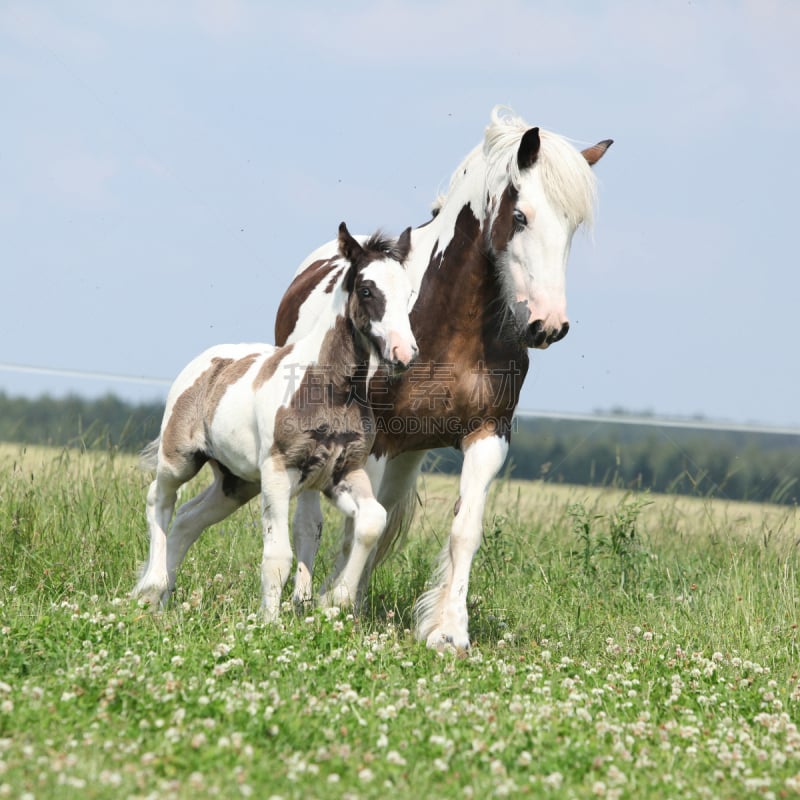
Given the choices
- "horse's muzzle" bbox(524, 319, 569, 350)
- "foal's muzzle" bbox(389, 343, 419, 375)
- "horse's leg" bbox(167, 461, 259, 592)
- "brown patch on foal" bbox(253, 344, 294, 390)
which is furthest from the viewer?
"horse's leg" bbox(167, 461, 259, 592)

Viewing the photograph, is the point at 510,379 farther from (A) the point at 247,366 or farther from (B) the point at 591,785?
(B) the point at 591,785

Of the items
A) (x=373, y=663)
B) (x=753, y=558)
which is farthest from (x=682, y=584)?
(x=373, y=663)

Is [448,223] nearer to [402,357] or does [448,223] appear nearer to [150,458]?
[402,357]

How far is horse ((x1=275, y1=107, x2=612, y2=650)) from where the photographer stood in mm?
6000

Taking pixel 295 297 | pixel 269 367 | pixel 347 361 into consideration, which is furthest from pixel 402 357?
pixel 295 297

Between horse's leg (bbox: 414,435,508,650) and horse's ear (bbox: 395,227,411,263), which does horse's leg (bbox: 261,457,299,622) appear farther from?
horse's ear (bbox: 395,227,411,263)

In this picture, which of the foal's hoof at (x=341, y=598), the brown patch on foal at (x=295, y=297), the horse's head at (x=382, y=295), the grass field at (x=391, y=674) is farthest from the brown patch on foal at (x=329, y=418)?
the brown patch on foal at (x=295, y=297)

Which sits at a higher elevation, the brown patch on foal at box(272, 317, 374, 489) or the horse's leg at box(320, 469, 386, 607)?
the brown patch on foal at box(272, 317, 374, 489)

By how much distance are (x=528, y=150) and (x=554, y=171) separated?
0.62 feet

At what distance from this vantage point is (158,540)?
22.4 feet

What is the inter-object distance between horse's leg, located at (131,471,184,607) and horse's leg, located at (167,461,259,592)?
0.10 metres

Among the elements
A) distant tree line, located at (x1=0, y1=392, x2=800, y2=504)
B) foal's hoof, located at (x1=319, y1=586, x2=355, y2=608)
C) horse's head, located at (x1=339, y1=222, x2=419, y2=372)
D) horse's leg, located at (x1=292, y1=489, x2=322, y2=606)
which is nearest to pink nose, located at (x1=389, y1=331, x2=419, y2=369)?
horse's head, located at (x1=339, y1=222, x2=419, y2=372)

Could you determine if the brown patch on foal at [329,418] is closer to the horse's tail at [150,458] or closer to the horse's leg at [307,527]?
the horse's leg at [307,527]

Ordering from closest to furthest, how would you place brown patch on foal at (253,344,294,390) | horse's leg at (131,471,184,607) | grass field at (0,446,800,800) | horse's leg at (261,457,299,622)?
grass field at (0,446,800,800), horse's leg at (261,457,299,622), brown patch on foal at (253,344,294,390), horse's leg at (131,471,184,607)
